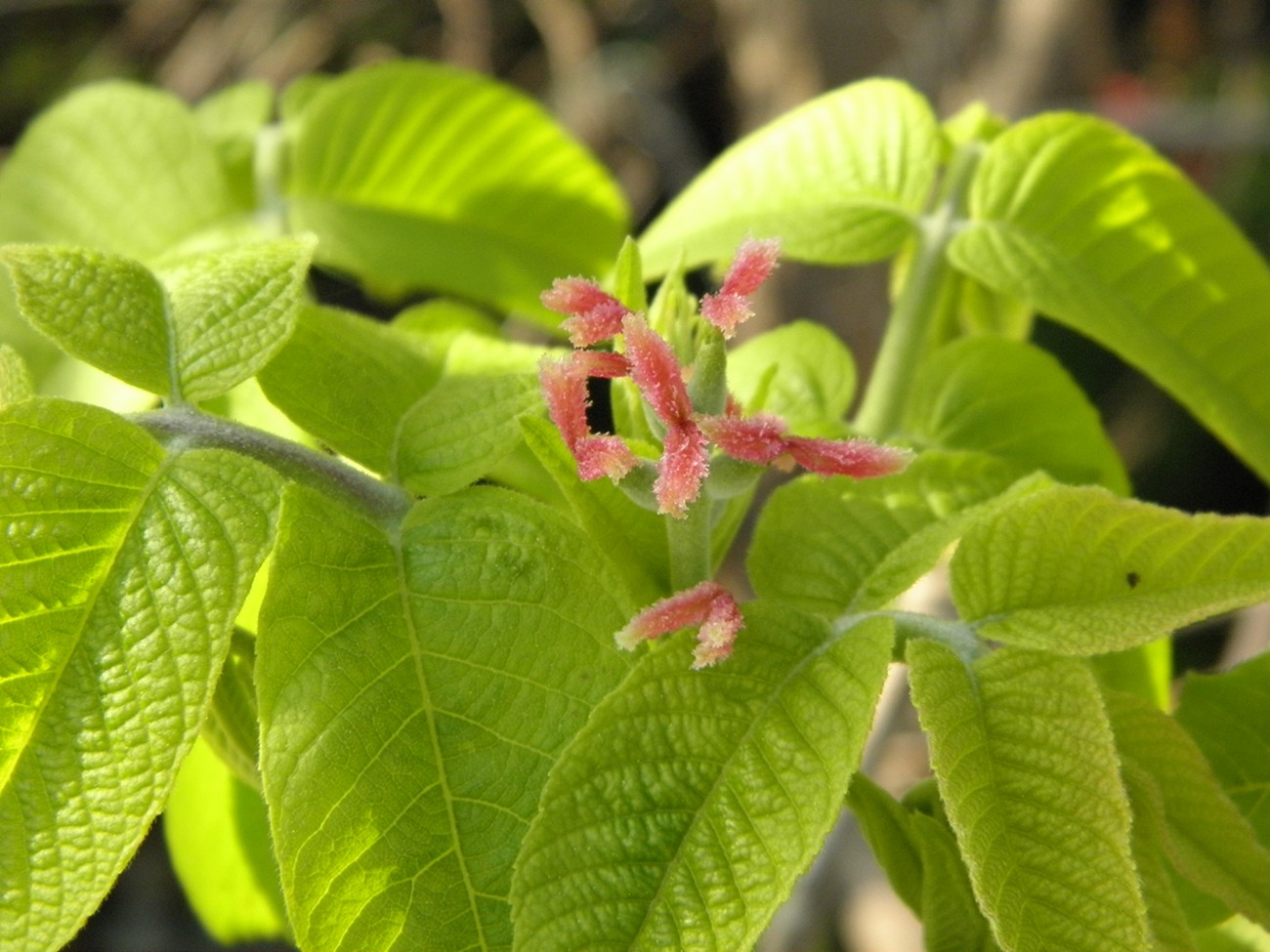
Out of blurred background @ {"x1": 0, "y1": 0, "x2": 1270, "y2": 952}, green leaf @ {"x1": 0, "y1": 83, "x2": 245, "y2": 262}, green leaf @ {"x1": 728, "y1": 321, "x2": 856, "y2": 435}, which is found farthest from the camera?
blurred background @ {"x1": 0, "y1": 0, "x2": 1270, "y2": 952}

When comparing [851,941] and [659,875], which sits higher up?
[659,875]

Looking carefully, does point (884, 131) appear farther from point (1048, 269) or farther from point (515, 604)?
point (515, 604)

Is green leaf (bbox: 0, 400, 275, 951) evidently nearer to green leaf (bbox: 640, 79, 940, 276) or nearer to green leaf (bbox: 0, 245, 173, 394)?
green leaf (bbox: 0, 245, 173, 394)

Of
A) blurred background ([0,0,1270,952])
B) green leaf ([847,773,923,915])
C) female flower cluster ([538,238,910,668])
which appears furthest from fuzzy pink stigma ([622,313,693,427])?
blurred background ([0,0,1270,952])

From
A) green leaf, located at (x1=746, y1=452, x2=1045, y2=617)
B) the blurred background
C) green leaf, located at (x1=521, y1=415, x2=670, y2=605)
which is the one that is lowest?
the blurred background

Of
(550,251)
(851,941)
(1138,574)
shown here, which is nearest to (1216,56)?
(851,941)

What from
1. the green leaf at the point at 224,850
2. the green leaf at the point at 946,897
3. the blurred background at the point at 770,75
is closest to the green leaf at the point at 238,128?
the green leaf at the point at 224,850

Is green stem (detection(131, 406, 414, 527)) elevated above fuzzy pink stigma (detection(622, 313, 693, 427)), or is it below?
below
